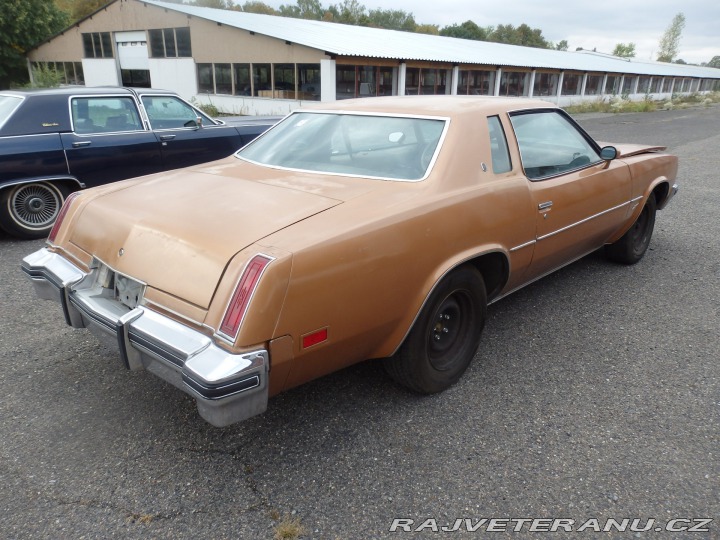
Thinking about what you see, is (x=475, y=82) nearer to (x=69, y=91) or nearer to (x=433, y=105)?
(x=69, y=91)

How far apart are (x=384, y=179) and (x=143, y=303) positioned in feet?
4.40

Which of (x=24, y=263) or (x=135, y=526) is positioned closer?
(x=135, y=526)

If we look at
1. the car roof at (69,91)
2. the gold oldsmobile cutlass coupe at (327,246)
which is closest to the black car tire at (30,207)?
the car roof at (69,91)

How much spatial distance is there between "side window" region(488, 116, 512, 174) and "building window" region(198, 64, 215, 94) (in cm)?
2457

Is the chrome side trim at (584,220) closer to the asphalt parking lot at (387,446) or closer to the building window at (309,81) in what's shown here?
the asphalt parking lot at (387,446)

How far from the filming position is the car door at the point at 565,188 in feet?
11.2

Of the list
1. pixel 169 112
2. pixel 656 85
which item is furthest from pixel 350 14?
pixel 169 112

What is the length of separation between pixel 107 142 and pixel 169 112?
40.0 inches

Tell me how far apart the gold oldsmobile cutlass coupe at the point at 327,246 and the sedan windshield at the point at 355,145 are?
0.01 metres

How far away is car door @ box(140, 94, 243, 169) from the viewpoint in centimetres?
634

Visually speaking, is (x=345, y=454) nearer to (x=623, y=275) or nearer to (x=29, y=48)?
(x=623, y=275)

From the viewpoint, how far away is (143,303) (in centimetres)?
231

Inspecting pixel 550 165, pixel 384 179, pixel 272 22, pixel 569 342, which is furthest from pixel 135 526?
pixel 272 22

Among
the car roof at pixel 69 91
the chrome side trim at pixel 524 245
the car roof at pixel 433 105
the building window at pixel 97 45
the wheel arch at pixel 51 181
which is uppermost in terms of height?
the building window at pixel 97 45
